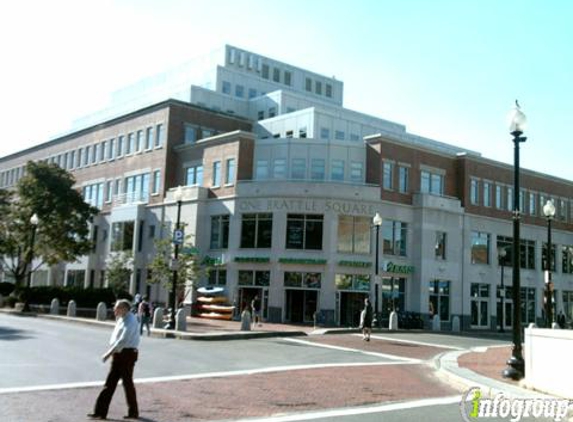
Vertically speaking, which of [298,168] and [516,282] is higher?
[298,168]

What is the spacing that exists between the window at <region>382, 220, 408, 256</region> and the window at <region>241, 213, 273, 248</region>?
7715 mm

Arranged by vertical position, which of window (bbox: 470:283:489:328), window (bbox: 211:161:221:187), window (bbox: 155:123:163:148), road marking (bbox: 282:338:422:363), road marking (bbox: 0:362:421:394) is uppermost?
window (bbox: 155:123:163:148)

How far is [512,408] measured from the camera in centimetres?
A: 1178

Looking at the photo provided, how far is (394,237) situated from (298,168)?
319 inches

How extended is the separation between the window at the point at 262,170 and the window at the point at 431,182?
11261 mm

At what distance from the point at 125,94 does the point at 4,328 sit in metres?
58.1

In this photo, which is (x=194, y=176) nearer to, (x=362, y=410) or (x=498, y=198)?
(x=498, y=198)

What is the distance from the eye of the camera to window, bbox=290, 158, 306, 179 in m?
45.9

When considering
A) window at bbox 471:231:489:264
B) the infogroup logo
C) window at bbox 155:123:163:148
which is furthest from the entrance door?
the infogroup logo

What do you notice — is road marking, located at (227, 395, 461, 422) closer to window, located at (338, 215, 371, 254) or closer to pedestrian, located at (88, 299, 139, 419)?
pedestrian, located at (88, 299, 139, 419)

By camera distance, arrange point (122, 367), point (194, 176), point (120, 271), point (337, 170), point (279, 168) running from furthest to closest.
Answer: point (194, 176) < point (120, 271) < point (279, 168) < point (337, 170) < point (122, 367)

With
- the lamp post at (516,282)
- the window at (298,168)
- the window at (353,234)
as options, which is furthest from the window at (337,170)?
the lamp post at (516,282)

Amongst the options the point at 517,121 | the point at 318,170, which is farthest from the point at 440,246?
the point at 517,121

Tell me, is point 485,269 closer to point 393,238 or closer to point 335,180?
point 393,238
